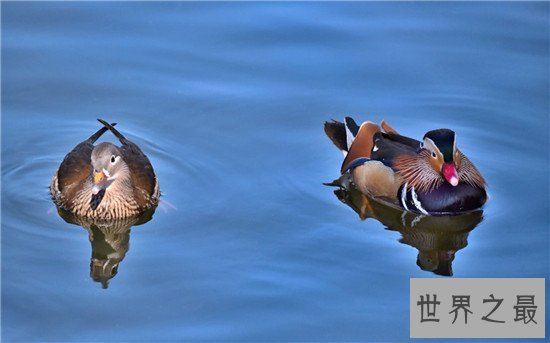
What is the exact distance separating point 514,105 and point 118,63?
3.91 m

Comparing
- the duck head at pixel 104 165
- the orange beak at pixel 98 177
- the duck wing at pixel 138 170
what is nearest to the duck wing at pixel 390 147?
the duck wing at pixel 138 170

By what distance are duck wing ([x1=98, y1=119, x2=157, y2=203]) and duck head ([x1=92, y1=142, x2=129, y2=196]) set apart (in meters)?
0.21

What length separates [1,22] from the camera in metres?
12.8

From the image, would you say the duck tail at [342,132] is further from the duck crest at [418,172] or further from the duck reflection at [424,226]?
the duck crest at [418,172]

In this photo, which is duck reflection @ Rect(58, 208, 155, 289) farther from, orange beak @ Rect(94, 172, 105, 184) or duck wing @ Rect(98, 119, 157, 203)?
orange beak @ Rect(94, 172, 105, 184)

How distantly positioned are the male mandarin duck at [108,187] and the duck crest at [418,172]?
211 centimetres

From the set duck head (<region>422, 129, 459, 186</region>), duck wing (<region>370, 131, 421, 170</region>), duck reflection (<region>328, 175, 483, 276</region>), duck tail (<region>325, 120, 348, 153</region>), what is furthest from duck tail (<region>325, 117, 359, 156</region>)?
duck head (<region>422, 129, 459, 186</region>)

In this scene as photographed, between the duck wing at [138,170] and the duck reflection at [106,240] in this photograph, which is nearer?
the duck reflection at [106,240]

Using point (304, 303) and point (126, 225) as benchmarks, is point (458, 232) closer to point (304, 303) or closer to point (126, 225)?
point (304, 303)

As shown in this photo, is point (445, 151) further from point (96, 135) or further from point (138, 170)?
point (96, 135)

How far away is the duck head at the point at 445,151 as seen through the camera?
10.3 metres

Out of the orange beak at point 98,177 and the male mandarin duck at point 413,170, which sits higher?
the male mandarin duck at point 413,170

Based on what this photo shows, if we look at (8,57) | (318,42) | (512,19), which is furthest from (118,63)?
(512,19)

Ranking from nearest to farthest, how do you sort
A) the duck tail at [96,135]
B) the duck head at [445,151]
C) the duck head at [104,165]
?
the duck head at [104,165] → the duck head at [445,151] → the duck tail at [96,135]
